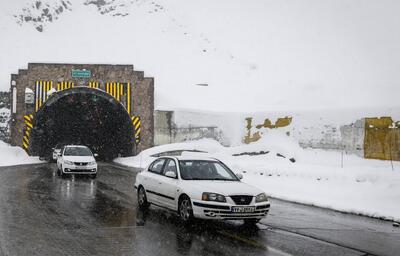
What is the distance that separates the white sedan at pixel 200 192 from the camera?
10133 millimetres

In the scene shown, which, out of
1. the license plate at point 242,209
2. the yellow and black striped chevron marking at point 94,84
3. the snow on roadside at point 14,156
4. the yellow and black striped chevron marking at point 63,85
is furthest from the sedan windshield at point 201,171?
the yellow and black striped chevron marking at point 63,85

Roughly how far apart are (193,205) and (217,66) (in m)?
65.3

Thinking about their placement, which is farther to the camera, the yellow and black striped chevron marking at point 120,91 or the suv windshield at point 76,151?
the yellow and black striped chevron marking at point 120,91

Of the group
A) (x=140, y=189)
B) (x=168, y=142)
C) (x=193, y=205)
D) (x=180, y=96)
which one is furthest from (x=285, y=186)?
(x=180, y=96)

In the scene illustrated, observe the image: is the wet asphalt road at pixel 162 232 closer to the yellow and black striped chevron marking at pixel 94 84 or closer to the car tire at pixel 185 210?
the car tire at pixel 185 210

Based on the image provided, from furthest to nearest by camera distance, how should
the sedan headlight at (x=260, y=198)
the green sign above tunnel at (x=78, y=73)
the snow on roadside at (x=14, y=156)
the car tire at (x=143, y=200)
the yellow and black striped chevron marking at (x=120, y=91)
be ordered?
the yellow and black striped chevron marking at (x=120, y=91), the green sign above tunnel at (x=78, y=73), the snow on roadside at (x=14, y=156), the car tire at (x=143, y=200), the sedan headlight at (x=260, y=198)

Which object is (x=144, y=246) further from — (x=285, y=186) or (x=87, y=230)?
(x=285, y=186)

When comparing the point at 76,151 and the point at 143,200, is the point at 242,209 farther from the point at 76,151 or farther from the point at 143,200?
the point at 76,151

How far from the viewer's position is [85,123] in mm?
45375

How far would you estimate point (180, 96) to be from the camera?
52.7 metres

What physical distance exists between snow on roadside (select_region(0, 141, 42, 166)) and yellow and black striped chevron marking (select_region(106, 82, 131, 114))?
7906 mm

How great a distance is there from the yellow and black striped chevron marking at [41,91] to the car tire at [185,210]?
3190 centimetres

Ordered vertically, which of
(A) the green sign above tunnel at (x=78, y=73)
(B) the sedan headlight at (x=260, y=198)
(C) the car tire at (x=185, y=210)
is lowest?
(C) the car tire at (x=185, y=210)

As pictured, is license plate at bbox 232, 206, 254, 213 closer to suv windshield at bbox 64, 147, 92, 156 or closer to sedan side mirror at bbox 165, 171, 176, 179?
sedan side mirror at bbox 165, 171, 176, 179
